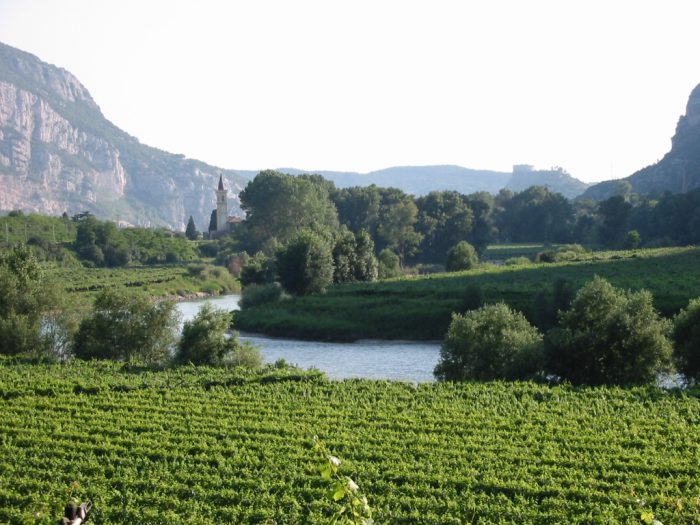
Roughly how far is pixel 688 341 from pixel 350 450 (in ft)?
69.7

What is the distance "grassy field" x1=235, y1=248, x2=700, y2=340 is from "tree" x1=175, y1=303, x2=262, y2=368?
886 inches

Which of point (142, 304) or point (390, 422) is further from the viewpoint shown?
point (142, 304)

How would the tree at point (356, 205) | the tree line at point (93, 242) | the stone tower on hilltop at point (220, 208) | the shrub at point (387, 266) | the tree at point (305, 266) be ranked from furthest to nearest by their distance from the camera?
the stone tower on hilltop at point (220, 208)
the tree at point (356, 205)
the tree line at point (93, 242)
the shrub at point (387, 266)
the tree at point (305, 266)

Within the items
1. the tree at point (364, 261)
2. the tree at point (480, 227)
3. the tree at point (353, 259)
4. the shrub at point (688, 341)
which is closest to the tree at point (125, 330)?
the shrub at point (688, 341)

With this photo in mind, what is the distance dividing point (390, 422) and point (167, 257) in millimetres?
105423

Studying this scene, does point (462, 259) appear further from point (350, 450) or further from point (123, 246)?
point (350, 450)

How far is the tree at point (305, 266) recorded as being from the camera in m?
78.4

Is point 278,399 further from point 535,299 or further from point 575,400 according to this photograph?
point 535,299

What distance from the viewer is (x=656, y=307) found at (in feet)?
180

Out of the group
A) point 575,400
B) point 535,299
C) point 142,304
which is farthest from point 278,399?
point 535,299

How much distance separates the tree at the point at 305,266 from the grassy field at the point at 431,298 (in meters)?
2.00

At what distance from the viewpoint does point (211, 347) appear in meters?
40.4

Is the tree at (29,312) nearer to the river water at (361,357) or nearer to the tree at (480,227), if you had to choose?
the river water at (361,357)

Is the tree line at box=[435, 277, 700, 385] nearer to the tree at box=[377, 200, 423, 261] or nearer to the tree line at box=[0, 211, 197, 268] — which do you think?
the tree at box=[377, 200, 423, 261]
